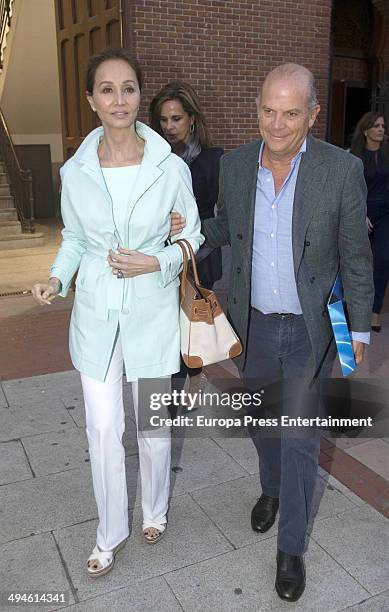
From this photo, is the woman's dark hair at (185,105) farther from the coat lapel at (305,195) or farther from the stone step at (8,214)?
the stone step at (8,214)

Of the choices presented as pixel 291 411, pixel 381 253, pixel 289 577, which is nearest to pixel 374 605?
pixel 289 577

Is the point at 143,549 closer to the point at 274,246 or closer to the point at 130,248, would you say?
the point at 130,248

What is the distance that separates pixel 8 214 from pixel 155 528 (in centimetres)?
1052

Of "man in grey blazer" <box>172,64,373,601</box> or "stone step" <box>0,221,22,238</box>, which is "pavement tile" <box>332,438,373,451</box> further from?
"stone step" <box>0,221,22,238</box>

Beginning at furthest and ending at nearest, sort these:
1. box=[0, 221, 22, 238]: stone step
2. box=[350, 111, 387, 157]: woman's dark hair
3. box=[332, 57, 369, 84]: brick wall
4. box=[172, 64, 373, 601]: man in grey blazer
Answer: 1. box=[332, 57, 369, 84]: brick wall
2. box=[0, 221, 22, 238]: stone step
3. box=[350, 111, 387, 157]: woman's dark hair
4. box=[172, 64, 373, 601]: man in grey blazer

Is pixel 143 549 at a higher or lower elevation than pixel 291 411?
lower

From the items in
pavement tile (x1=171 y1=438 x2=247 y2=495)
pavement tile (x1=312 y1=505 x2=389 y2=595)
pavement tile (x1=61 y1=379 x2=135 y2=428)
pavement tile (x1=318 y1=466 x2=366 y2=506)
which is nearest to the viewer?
pavement tile (x1=312 y1=505 x2=389 y2=595)

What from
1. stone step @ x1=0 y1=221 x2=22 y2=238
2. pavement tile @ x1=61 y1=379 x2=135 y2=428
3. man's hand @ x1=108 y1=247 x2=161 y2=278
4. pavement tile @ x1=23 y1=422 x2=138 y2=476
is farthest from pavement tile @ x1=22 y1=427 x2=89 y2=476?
stone step @ x1=0 y1=221 x2=22 y2=238

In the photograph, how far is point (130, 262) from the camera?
247 centimetres

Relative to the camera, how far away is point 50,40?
535 inches

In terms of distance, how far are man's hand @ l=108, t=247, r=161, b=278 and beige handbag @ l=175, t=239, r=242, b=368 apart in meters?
0.22

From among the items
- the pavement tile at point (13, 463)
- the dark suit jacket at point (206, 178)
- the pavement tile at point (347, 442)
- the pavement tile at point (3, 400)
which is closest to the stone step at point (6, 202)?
the pavement tile at point (3, 400)

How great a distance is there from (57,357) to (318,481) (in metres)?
3.09

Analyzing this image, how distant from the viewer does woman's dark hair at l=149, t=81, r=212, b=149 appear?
3680 mm
